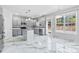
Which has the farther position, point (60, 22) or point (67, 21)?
point (60, 22)

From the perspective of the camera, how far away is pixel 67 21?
6.25 m

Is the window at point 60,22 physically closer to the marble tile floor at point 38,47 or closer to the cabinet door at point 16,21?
the marble tile floor at point 38,47

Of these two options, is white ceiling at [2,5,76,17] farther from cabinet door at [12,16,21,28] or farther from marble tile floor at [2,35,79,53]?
marble tile floor at [2,35,79,53]

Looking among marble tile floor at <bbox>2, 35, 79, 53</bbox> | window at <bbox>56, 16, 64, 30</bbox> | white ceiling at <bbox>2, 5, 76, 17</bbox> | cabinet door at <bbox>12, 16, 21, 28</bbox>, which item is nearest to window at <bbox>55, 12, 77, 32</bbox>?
window at <bbox>56, 16, 64, 30</bbox>

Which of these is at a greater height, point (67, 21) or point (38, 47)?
point (67, 21)

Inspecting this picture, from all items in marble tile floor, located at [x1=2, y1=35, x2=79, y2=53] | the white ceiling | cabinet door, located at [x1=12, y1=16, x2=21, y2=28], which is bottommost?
marble tile floor, located at [x1=2, y1=35, x2=79, y2=53]

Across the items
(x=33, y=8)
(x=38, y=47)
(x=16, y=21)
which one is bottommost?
(x=38, y=47)

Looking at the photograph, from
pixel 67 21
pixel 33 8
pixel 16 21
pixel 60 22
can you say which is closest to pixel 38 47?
pixel 16 21

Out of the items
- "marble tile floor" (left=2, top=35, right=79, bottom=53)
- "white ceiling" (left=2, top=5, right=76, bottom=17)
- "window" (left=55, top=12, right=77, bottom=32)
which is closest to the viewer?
"white ceiling" (left=2, top=5, right=76, bottom=17)

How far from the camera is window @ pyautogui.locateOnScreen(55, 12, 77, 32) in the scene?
18.3 ft

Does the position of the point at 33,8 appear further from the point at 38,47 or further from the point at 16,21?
the point at 38,47

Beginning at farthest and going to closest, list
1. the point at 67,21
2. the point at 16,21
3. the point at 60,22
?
the point at 60,22
the point at 67,21
the point at 16,21

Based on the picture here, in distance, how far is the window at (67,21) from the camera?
5575mm
